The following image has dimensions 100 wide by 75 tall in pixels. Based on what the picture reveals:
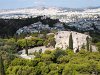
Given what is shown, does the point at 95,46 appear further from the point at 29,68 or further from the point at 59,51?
the point at 29,68

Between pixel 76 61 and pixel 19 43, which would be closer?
pixel 76 61

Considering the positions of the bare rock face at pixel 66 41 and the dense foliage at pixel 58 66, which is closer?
the dense foliage at pixel 58 66

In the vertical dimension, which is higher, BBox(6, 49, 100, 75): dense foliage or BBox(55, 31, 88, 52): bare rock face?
BBox(6, 49, 100, 75): dense foliage

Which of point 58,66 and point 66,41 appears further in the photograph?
point 66,41

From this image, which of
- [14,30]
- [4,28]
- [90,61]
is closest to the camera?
[90,61]

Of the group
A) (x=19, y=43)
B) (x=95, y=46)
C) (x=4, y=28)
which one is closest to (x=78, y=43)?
(x=95, y=46)

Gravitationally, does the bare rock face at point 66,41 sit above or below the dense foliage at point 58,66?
below

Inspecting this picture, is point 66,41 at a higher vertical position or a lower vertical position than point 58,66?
lower

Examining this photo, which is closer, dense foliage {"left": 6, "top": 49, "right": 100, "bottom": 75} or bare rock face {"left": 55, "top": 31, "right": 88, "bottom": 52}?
dense foliage {"left": 6, "top": 49, "right": 100, "bottom": 75}

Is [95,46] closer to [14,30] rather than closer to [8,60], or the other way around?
[8,60]

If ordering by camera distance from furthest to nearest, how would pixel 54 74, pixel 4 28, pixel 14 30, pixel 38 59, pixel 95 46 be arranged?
pixel 14 30, pixel 4 28, pixel 95 46, pixel 38 59, pixel 54 74

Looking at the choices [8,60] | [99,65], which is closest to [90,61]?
[99,65]
